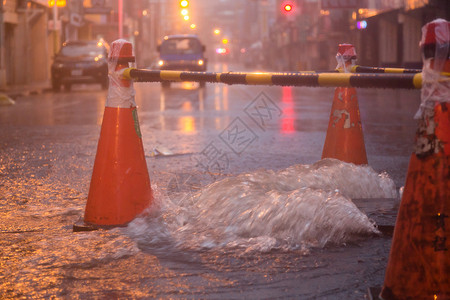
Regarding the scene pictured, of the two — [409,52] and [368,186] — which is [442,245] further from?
[409,52]

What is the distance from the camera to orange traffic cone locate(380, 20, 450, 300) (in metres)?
2.73

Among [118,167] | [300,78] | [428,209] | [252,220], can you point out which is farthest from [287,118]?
[428,209]

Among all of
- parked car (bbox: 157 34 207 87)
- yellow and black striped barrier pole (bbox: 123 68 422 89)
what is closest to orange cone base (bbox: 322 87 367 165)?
yellow and black striped barrier pole (bbox: 123 68 422 89)

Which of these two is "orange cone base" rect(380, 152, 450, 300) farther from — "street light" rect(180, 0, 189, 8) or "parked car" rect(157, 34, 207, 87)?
"street light" rect(180, 0, 189, 8)

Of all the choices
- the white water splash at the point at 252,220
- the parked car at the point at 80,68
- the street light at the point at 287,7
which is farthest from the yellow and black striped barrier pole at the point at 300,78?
the street light at the point at 287,7

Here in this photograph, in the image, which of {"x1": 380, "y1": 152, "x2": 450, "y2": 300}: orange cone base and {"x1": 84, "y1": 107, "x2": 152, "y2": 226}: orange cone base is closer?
{"x1": 380, "y1": 152, "x2": 450, "y2": 300}: orange cone base

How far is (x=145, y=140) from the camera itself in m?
9.51

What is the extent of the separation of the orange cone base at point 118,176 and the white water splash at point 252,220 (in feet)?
0.39

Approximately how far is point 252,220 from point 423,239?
1.44 m

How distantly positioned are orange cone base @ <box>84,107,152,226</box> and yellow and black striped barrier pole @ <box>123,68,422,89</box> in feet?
0.98

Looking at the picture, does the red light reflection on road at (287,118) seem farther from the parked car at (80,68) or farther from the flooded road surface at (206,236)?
the parked car at (80,68)

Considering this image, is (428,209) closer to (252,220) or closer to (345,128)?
(252,220)

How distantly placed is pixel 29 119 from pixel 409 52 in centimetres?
2821

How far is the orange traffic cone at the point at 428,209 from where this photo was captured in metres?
2.73
